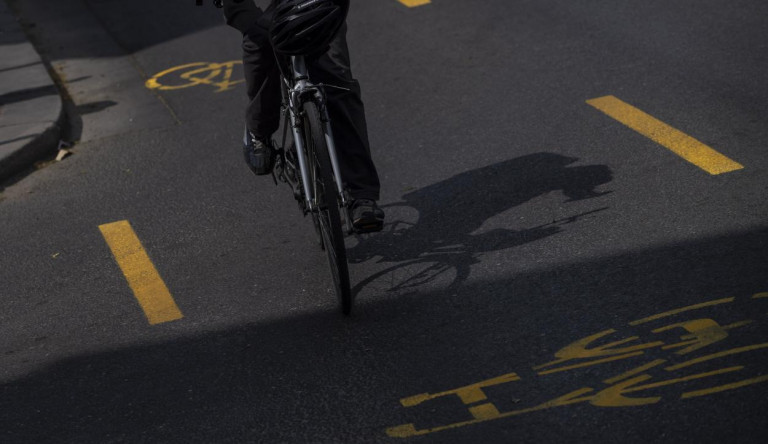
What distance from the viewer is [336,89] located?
17.5ft

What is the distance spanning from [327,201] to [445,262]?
0.94 meters

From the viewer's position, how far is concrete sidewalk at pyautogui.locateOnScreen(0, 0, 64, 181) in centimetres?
754

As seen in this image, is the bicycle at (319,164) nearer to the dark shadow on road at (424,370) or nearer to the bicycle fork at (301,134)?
the bicycle fork at (301,134)

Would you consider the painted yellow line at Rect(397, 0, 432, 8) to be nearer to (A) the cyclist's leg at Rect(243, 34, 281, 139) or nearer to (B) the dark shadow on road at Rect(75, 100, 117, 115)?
(B) the dark shadow on road at Rect(75, 100, 117, 115)

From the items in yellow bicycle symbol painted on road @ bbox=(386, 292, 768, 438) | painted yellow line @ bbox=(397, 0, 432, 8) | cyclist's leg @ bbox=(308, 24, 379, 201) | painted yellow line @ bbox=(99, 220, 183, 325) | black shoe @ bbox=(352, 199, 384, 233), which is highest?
cyclist's leg @ bbox=(308, 24, 379, 201)

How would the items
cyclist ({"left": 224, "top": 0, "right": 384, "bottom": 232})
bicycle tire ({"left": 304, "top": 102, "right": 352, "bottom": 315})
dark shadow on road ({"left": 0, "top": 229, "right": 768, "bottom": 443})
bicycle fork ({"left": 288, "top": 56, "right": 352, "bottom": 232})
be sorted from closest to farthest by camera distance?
dark shadow on road ({"left": 0, "top": 229, "right": 768, "bottom": 443}), bicycle tire ({"left": 304, "top": 102, "right": 352, "bottom": 315}), bicycle fork ({"left": 288, "top": 56, "right": 352, "bottom": 232}), cyclist ({"left": 224, "top": 0, "right": 384, "bottom": 232})

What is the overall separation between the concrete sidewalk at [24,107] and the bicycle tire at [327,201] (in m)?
3.16

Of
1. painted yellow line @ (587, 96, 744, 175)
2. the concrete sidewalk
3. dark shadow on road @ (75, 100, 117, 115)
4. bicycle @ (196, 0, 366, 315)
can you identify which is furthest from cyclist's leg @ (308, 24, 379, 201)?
dark shadow on road @ (75, 100, 117, 115)

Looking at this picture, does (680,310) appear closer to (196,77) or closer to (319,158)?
(319,158)

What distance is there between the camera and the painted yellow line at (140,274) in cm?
529

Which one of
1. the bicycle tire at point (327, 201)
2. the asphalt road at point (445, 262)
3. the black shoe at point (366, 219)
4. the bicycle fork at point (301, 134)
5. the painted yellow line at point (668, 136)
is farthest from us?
the painted yellow line at point (668, 136)

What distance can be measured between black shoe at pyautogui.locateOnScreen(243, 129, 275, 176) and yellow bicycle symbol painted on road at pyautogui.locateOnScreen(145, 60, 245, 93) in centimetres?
295

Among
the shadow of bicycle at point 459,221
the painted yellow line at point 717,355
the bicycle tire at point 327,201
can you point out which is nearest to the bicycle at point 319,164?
the bicycle tire at point 327,201

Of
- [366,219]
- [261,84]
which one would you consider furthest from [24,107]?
→ [366,219]
